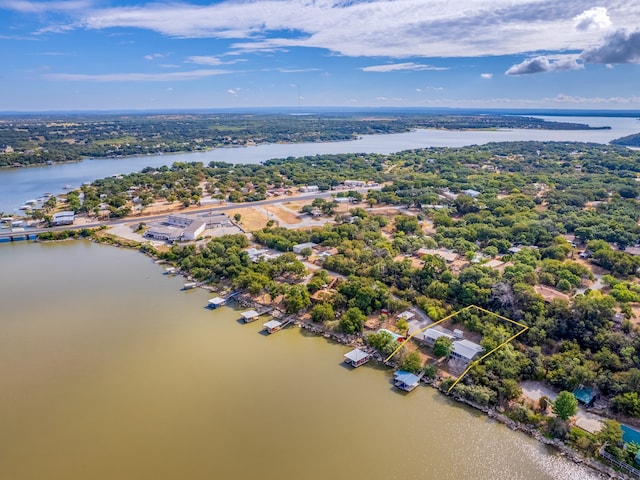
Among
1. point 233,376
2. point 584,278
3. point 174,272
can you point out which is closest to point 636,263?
point 584,278

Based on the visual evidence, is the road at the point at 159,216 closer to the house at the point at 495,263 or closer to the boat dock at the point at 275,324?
the boat dock at the point at 275,324

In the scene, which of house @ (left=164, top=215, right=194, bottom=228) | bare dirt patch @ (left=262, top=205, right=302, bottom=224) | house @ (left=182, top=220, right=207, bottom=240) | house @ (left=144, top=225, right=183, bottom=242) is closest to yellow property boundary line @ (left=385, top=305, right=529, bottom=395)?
house @ (left=182, top=220, right=207, bottom=240)

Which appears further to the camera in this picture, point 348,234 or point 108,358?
point 348,234

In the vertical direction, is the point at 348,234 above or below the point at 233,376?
above

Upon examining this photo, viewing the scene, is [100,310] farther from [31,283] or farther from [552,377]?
[552,377]

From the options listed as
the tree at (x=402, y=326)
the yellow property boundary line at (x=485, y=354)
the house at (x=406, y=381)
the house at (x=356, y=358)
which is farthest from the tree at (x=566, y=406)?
the house at (x=356, y=358)

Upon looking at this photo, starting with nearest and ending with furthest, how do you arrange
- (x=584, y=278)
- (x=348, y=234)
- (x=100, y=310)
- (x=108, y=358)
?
(x=108, y=358) → (x=100, y=310) → (x=584, y=278) → (x=348, y=234)

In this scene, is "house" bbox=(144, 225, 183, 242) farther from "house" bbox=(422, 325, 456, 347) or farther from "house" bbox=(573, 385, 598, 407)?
"house" bbox=(573, 385, 598, 407)

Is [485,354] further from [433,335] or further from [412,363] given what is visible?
[412,363]
